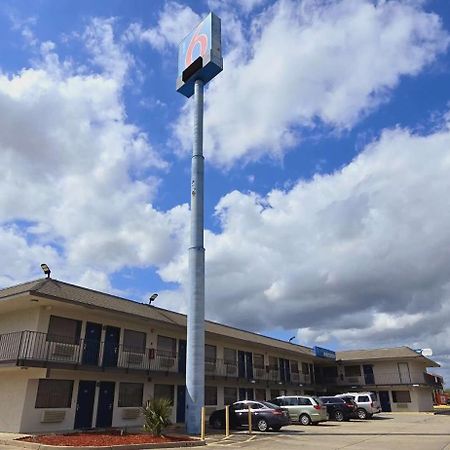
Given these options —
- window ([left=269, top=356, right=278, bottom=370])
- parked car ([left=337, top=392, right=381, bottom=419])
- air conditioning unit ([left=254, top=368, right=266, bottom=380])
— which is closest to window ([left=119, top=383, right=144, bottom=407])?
air conditioning unit ([left=254, top=368, right=266, bottom=380])

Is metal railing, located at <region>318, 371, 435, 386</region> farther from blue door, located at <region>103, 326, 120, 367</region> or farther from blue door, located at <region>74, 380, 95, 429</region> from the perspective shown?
blue door, located at <region>74, 380, 95, 429</region>

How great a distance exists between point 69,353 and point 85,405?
2716 mm

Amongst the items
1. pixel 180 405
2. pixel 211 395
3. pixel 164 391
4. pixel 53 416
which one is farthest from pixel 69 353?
pixel 211 395

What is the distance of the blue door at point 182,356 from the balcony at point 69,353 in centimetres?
184

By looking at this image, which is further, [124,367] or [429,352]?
[429,352]

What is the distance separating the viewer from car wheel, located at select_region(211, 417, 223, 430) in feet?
74.2

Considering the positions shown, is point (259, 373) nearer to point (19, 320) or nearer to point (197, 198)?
point (197, 198)

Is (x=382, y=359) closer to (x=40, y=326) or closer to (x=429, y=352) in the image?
(x=429, y=352)

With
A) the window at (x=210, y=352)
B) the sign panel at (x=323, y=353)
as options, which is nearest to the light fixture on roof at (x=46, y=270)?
the window at (x=210, y=352)

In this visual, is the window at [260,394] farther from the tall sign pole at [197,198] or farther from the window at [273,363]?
the tall sign pole at [197,198]

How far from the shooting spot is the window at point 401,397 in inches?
1636

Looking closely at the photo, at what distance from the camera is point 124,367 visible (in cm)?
2120

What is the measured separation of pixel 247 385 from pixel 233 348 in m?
2.90

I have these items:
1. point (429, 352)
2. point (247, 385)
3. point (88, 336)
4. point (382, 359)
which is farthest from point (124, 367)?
point (429, 352)
